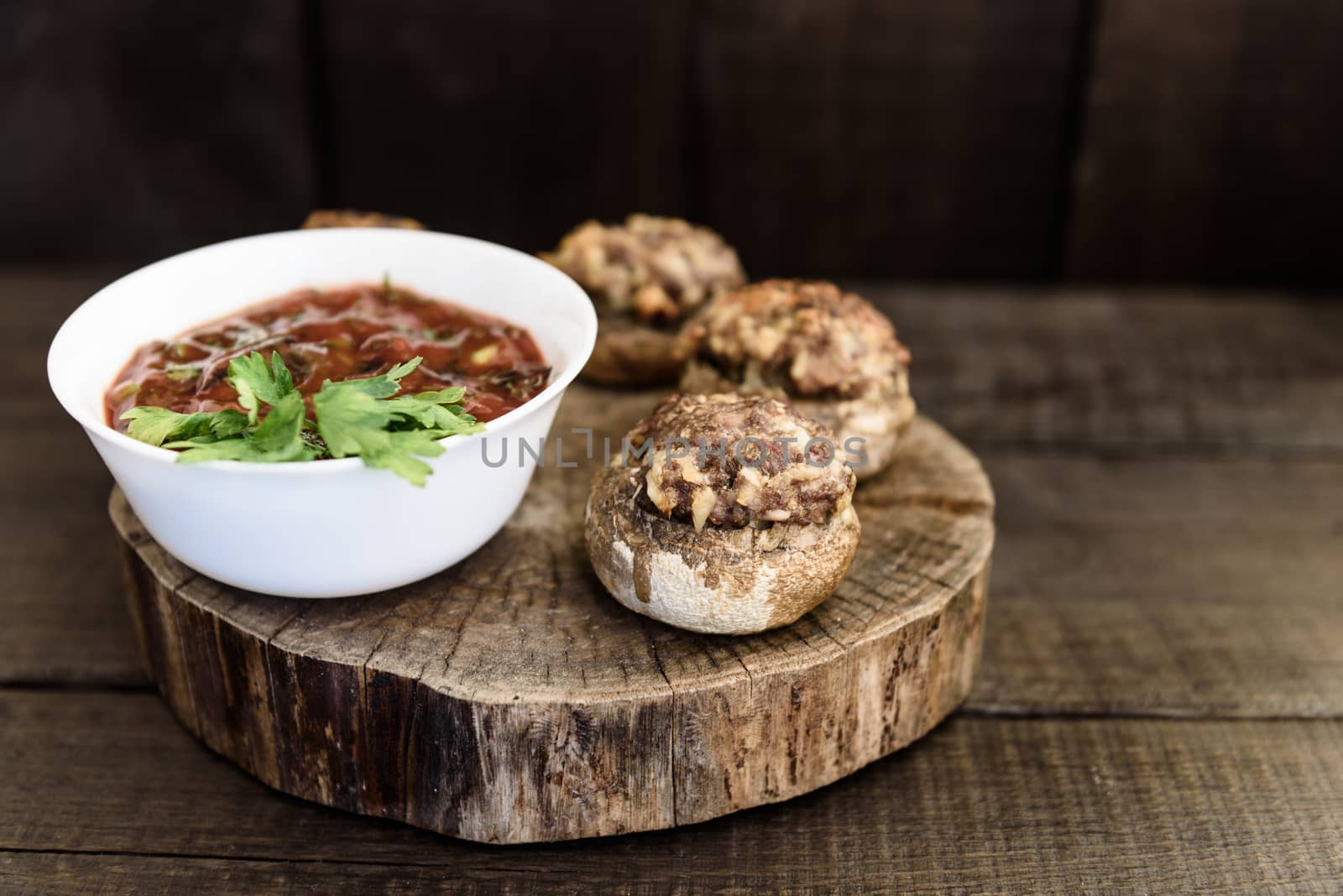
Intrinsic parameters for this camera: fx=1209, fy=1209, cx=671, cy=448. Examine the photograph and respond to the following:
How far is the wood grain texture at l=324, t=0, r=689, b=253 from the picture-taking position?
473 cm

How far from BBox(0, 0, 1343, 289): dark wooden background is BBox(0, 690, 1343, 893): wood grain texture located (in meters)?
2.97

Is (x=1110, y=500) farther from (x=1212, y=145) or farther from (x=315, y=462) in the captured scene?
(x=315, y=462)

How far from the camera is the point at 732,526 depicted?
87.6 inches

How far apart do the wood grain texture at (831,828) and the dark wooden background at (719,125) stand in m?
2.97

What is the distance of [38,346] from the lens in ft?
13.7

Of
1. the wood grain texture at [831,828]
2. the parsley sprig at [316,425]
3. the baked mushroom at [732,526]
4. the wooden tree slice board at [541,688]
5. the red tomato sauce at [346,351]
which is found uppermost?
the parsley sprig at [316,425]

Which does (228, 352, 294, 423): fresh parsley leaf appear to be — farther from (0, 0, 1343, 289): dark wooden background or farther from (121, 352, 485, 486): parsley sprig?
(0, 0, 1343, 289): dark wooden background

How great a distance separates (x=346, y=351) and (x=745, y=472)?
919 mm

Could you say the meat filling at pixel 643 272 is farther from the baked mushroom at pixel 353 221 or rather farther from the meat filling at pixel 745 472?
the meat filling at pixel 745 472

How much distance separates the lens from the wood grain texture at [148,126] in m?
4.67

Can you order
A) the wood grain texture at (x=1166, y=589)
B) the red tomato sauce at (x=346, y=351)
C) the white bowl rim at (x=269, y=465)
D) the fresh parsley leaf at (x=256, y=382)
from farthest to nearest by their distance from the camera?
the wood grain texture at (x=1166, y=589) < the red tomato sauce at (x=346, y=351) < the fresh parsley leaf at (x=256, y=382) < the white bowl rim at (x=269, y=465)

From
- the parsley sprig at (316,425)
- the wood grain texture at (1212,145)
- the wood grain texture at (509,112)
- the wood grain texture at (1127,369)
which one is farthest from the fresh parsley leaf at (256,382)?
the wood grain texture at (1212,145)

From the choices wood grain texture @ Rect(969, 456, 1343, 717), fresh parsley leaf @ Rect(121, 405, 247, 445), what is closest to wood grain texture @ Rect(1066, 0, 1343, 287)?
wood grain texture @ Rect(969, 456, 1343, 717)

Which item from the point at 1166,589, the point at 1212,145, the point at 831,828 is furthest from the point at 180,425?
the point at 1212,145
